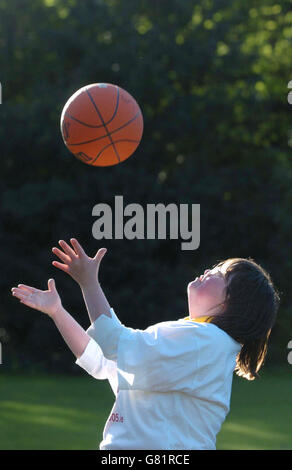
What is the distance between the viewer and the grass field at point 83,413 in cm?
800

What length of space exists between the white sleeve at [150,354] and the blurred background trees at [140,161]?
1158 centimetres

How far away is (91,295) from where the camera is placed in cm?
303

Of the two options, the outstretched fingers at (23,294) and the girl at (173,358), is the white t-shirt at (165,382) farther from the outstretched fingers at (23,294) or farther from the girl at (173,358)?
the outstretched fingers at (23,294)

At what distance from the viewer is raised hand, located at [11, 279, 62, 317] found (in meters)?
3.24

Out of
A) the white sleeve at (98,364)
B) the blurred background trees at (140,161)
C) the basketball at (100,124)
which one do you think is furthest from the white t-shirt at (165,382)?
the blurred background trees at (140,161)

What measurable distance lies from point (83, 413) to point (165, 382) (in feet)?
24.3

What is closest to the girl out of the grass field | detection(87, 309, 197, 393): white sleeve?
detection(87, 309, 197, 393): white sleeve

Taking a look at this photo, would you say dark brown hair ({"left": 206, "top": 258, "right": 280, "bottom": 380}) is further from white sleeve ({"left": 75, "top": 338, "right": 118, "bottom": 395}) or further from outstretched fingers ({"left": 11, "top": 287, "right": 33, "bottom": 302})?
outstretched fingers ({"left": 11, "top": 287, "right": 33, "bottom": 302})

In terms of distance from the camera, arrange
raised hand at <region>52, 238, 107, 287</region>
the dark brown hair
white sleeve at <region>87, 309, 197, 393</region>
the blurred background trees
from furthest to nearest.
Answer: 1. the blurred background trees
2. the dark brown hair
3. raised hand at <region>52, 238, 107, 287</region>
4. white sleeve at <region>87, 309, 197, 393</region>

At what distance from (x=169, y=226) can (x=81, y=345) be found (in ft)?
39.5

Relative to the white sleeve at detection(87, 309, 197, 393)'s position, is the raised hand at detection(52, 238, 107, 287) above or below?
above

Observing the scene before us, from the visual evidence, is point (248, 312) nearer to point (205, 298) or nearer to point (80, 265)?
point (205, 298)
